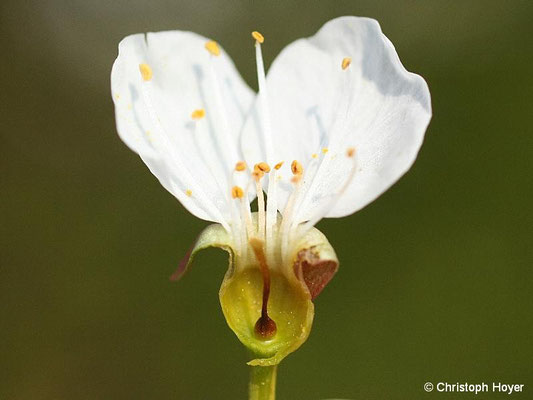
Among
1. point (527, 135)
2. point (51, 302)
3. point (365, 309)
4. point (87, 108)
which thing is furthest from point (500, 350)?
point (87, 108)

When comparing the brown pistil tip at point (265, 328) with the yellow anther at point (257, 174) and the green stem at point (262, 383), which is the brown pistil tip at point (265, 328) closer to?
the green stem at point (262, 383)

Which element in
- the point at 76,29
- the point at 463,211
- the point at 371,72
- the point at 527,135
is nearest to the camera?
the point at 371,72

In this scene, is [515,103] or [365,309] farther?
[515,103]

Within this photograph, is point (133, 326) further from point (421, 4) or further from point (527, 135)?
point (421, 4)

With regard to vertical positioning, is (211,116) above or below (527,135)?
below

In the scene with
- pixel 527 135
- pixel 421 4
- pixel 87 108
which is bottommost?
pixel 527 135

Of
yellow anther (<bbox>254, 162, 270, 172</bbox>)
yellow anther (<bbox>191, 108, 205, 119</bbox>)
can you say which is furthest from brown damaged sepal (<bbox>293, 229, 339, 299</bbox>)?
yellow anther (<bbox>191, 108, 205, 119</bbox>)

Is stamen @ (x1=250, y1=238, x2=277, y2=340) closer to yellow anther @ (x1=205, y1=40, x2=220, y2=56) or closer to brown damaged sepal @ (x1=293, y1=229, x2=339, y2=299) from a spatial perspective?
brown damaged sepal @ (x1=293, y1=229, x2=339, y2=299)
